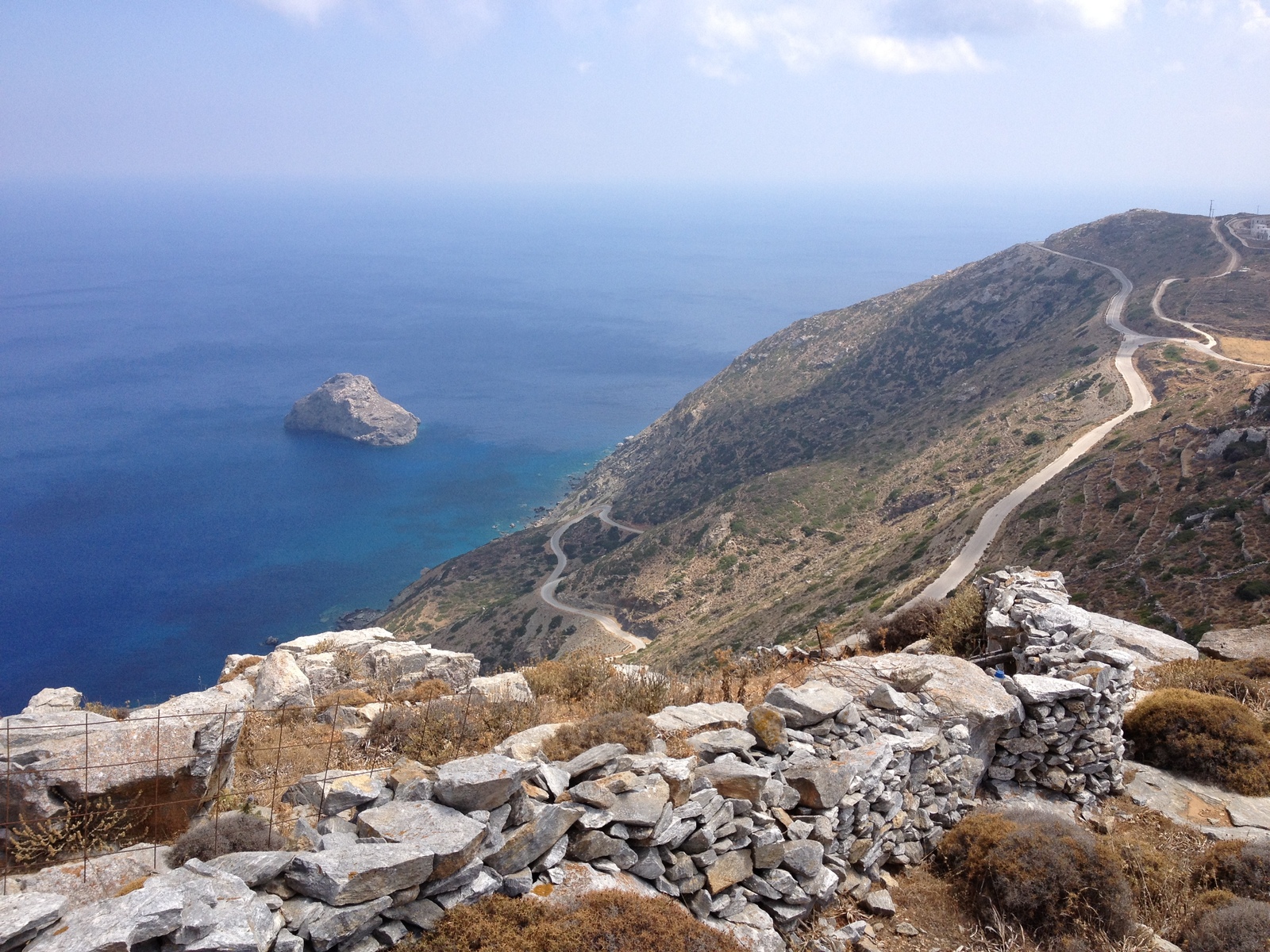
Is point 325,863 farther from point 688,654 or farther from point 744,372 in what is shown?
point 744,372

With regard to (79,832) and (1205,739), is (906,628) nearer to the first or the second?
(1205,739)

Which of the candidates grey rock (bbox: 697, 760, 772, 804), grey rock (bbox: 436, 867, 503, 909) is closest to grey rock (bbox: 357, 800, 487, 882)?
grey rock (bbox: 436, 867, 503, 909)

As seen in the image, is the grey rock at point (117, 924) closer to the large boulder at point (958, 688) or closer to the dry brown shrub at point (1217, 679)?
the large boulder at point (958, 688)

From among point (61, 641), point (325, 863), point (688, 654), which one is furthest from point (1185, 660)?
point (61, 641)

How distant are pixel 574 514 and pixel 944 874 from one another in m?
88.9

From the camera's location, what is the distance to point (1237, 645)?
52.6 ft

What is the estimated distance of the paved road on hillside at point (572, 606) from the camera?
5503 cm

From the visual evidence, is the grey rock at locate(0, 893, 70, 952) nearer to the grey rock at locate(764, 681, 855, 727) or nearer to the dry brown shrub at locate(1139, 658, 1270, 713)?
the grey rock at locate(764, 681, 855, 727)

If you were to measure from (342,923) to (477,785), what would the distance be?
1415 millimetres

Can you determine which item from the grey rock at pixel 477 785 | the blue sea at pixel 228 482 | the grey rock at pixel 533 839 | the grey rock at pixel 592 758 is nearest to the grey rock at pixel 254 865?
the grey rock at pixel 477 785

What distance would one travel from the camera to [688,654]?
4041 cm

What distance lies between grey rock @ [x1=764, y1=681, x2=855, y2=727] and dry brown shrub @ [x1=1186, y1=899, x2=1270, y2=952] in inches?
158

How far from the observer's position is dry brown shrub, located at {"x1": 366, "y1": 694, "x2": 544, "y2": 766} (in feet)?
30.0

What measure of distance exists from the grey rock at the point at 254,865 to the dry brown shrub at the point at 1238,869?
9.79 meters
